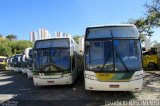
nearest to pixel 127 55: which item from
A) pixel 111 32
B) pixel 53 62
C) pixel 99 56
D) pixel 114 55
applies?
pixel 114 55

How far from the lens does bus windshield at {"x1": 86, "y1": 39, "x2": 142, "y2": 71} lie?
38.2ft

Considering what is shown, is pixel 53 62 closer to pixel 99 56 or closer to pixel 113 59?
pixel 99 56

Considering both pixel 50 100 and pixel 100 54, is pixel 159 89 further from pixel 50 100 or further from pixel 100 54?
pixel 50 100

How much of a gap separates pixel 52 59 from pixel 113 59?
4250 millimetres

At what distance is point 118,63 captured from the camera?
11656mm

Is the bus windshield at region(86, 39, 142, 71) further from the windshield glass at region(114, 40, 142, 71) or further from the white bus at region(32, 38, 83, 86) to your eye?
the white bus at region(32, 38, 83, 86)

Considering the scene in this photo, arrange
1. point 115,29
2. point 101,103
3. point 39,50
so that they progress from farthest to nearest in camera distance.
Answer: point 39,50
point 115,29
point 101,103

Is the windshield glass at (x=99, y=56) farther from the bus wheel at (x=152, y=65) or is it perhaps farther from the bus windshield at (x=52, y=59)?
the bus wheel at (x=152, y=65)

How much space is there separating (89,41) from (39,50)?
387 cm

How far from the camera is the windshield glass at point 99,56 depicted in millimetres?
11734

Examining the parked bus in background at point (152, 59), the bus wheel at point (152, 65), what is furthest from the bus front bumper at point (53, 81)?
the bus wheel at point (152, 65)

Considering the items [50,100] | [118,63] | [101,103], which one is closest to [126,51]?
[118,63]

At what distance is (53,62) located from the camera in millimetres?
14797

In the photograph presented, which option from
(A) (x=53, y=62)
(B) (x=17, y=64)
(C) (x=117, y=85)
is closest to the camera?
(C) (x=117, y=85)
